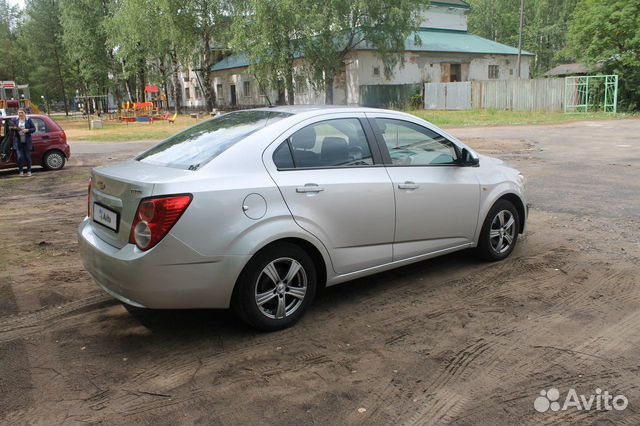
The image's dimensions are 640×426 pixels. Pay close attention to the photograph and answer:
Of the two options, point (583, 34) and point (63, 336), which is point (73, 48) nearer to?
point (583, 34)

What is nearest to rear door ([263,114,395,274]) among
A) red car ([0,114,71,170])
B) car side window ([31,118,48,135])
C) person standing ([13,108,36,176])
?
person standing ([13,108,36,176])

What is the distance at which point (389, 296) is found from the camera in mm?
4844

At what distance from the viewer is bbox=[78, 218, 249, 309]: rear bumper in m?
3.61

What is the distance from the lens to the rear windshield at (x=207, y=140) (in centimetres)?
413

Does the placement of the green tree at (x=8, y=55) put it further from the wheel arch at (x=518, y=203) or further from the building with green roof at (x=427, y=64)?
the wheel arch at (x=518, y=203)

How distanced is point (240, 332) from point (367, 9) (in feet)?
110

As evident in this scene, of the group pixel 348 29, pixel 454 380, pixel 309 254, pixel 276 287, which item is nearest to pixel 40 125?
pixel 309 254

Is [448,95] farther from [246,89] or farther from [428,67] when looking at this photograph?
[246,89]

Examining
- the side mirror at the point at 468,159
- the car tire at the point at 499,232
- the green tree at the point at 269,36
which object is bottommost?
the car tire at the point at 499,232

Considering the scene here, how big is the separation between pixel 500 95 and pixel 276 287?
1418 inches

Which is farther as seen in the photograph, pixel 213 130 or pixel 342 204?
pixel 213 130

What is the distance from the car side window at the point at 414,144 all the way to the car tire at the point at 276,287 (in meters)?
1.32

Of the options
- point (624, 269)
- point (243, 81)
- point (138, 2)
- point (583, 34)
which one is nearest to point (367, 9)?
point (583, 34)

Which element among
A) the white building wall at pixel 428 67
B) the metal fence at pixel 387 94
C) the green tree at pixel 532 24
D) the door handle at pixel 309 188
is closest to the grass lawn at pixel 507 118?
the metal fence at pixel 387 94
